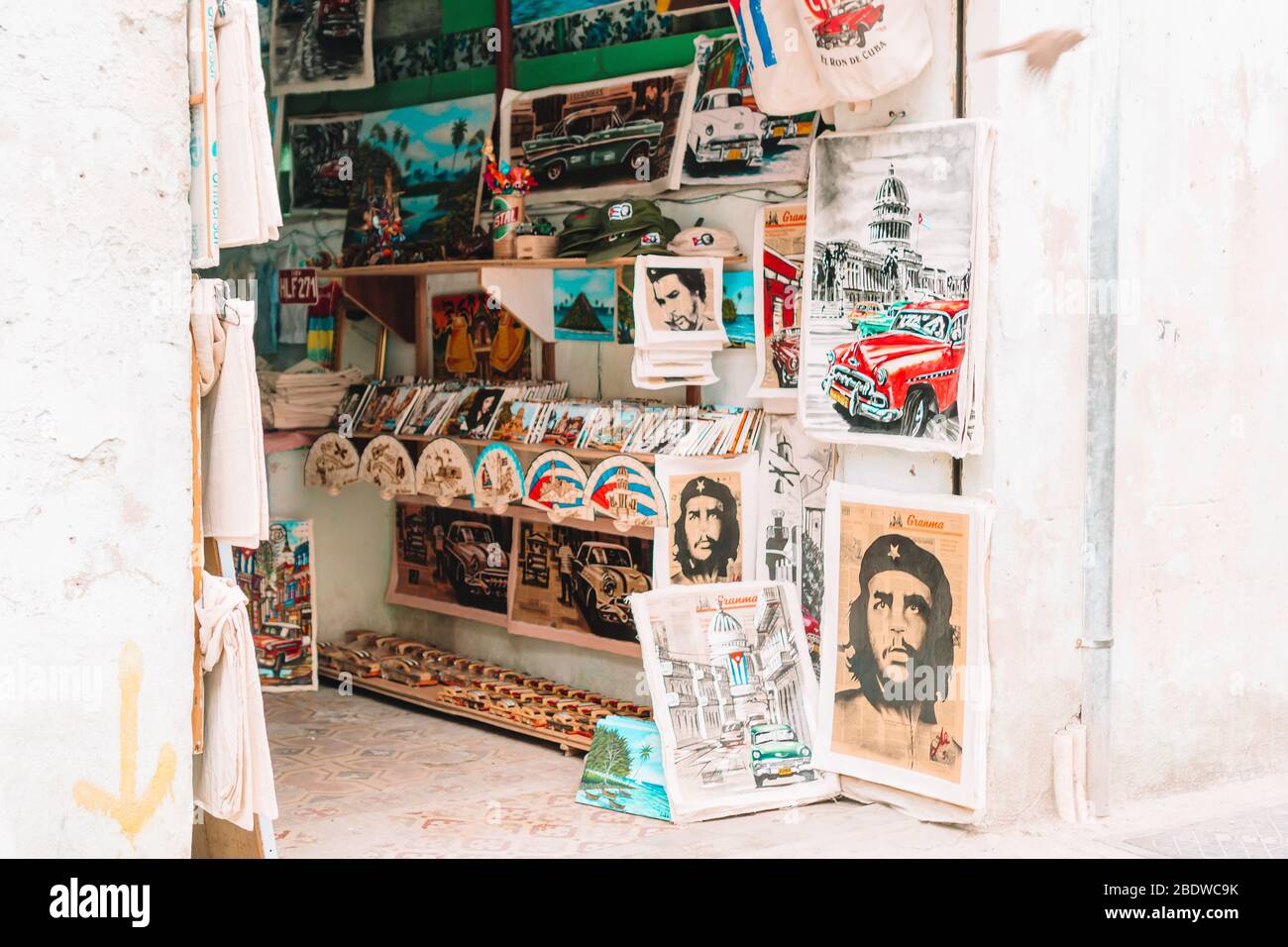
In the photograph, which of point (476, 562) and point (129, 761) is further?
point (476, 562)

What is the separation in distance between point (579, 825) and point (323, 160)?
16.5 feet

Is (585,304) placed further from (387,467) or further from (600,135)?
(387,467)

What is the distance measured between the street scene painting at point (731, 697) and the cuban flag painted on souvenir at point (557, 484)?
3.45ft

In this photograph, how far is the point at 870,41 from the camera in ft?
18.3

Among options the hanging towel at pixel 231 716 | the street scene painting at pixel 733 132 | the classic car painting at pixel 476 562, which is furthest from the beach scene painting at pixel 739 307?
the hanging towel at pixel 231 716

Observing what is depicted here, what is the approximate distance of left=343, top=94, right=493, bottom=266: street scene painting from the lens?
8430 mm

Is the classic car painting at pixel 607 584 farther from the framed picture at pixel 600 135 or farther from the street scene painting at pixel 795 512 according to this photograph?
the framed picture at pixel 600 135

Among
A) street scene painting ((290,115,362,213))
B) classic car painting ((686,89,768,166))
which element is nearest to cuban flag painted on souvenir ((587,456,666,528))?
classic car painting ((686,89,768,166))

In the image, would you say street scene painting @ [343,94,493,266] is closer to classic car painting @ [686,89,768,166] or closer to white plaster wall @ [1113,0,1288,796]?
classic car painting @ [686,89,768,166]

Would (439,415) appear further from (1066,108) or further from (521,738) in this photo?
(1066,108)

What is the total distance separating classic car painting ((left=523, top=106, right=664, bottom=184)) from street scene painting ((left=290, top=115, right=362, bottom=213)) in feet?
5.57

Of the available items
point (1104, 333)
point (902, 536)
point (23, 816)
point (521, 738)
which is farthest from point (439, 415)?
point (23, 816)

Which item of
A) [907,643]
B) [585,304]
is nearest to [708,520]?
[907,643]

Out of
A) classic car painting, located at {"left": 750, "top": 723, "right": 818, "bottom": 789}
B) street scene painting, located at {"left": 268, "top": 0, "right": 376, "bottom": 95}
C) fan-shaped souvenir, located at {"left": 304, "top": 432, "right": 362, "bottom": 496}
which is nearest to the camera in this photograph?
classic car painting, located at {"left": 750, "top": 723, "right": 818, "bottom": 789}
